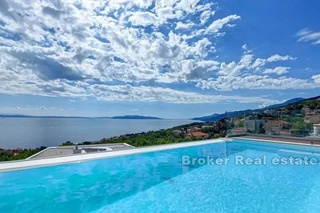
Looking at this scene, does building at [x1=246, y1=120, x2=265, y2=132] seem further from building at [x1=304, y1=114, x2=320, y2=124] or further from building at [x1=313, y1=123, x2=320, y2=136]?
building at [x1=313, y1=123, x2=320, y2=136]

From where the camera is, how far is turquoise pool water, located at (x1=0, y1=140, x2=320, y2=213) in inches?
152

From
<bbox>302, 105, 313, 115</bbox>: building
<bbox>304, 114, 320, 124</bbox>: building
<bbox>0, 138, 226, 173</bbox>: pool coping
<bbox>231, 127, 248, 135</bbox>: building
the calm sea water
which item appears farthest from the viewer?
the calm sea water

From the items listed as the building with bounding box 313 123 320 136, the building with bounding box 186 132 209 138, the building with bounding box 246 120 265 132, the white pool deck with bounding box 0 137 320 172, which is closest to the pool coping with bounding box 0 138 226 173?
the white pool deck with bounding box 0 137 320 172

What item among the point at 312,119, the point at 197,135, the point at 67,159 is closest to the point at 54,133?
the point at 197,135

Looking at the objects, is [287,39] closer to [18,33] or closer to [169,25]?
[169,25]

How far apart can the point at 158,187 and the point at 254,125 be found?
9174 mm

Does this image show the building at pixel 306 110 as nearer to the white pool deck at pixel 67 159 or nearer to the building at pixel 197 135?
the building at pixel 197 135

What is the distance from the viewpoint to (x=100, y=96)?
2150cm

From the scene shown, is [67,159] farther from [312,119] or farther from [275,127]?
[312,119]

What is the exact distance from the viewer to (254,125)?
39.9 feet

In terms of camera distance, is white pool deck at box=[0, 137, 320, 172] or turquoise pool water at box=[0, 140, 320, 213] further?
white pool deck at box=[0, 137, 320, 172]

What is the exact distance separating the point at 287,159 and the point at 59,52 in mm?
10794

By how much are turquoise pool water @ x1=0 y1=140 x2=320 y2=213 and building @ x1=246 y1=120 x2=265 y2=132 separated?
207 inches

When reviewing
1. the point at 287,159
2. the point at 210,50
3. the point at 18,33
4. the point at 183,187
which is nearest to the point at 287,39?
the point at 210,50
